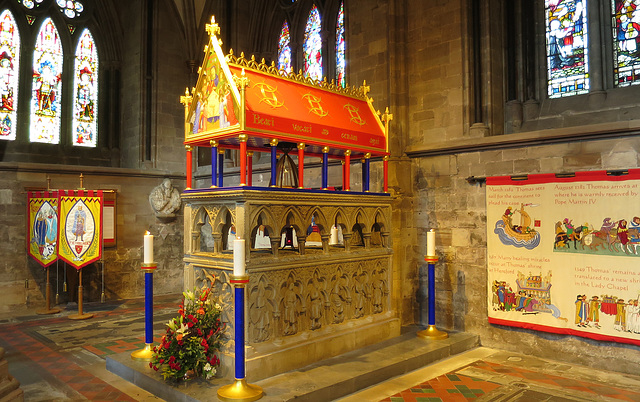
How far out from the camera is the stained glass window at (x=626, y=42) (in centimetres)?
555

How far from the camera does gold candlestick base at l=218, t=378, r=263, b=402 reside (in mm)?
3549

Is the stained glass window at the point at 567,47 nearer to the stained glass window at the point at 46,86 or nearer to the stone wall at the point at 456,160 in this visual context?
the stone wall at the point at 456,160

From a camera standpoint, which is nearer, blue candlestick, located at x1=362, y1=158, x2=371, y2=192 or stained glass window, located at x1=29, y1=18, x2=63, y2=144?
blue candlestick, located at x1=362, y1=158, x2=371, y2=192

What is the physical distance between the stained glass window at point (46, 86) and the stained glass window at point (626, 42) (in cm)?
958

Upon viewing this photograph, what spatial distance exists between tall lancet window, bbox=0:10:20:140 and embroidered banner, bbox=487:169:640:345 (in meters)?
8.72

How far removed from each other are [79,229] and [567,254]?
6639 millimetres

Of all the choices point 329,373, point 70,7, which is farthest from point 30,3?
point 329,373

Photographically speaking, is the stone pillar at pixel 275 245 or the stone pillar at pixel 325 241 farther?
the stone pillar at pixel 325 241

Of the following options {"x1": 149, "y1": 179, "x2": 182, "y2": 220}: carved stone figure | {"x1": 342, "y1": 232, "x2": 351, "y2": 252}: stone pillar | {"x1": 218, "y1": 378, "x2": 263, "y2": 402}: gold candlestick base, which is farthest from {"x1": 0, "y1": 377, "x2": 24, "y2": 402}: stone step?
{"x1": 149, "y1": 179, "x2": 182, "y2": 220}: carved stone figure

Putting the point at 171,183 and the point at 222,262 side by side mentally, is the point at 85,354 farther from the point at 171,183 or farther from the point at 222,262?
the point at 171,183

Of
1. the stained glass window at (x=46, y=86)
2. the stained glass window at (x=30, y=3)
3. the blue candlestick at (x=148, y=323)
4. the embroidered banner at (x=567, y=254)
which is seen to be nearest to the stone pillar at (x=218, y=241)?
the blue candlestick at (x=148, y=323)

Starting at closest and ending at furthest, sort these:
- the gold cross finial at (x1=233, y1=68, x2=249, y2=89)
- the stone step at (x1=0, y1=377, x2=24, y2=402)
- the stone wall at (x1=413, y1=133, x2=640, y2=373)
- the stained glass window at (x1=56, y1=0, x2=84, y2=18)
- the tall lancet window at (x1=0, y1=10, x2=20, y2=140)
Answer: the stone step at (x1=0, y1=377, x2=24, y2=402) → the gold cross finial at (x1=233, y1=68, x2=249, y2=89) → the stone wall at (x1=413, y1=133, x2=640, y2=373) → the tall lancet window at (x1=0, y1=10, x2=20, y2=140) → the stained glass window at (x1=56, y1=0, x2=84, y2=18)

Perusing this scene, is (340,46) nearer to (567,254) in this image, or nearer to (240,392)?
(567,254)

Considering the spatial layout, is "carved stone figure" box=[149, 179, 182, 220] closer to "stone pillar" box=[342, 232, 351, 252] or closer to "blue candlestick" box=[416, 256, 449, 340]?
"stone pillar" box=[342, 232, 351, 252]
